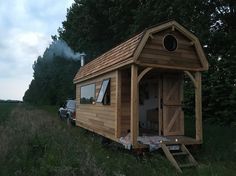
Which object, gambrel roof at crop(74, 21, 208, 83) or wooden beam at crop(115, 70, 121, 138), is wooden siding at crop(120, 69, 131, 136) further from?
gambrel roof at crop(74, 21, 208, 83)

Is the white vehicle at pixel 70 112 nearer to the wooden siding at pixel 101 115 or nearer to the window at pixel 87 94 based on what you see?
the wooden siding at pixel 101 115

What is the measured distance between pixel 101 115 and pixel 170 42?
413 cm

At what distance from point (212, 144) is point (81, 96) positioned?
819 centimetres

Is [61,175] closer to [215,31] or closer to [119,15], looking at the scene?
[215,31]

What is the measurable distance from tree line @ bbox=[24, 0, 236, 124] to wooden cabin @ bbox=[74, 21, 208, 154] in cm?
453

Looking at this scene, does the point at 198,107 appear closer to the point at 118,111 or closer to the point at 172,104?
the point at 172,104

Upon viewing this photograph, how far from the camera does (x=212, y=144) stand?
12.4 meters

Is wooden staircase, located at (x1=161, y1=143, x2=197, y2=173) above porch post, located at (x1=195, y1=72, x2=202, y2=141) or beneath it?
beneath

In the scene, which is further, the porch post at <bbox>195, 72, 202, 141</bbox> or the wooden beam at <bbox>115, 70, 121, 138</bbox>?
the wooden beam at <bbox>115, 70, 121, 138</bbox>

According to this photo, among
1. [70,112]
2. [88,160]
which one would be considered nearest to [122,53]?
[88,160]

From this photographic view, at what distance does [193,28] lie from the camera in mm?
18750

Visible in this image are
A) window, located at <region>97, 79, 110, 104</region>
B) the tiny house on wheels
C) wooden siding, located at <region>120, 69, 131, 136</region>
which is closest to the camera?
the tiny house on wheels

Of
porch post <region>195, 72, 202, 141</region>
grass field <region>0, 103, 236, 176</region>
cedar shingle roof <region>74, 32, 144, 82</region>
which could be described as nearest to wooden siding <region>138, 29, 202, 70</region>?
cedar shingle roof <region>74, 32, 144, 82</region>

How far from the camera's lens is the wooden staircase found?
9.61 meters
